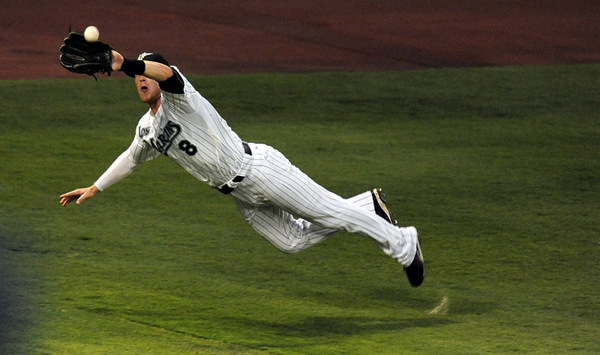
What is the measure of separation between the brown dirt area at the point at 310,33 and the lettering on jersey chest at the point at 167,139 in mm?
6013

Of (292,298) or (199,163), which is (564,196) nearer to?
(292,298)

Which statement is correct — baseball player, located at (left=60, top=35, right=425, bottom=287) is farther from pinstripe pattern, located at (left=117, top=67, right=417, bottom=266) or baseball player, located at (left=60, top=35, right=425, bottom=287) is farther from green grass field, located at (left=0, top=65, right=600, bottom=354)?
green grass field, located at (left=0, top=65, right=600, bottom=354)

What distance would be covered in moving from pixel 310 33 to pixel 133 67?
870cm

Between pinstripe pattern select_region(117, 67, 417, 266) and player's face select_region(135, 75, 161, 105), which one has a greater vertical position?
player's face select_region(135, 75, 161, 105)

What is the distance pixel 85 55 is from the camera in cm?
383

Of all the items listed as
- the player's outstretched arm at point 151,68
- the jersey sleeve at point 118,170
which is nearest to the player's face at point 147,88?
the player's outstretched arm at point 151,68

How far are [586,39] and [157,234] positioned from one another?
8.18 m

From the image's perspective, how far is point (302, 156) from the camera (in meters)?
7.67

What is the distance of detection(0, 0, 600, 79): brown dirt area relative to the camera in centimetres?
1102

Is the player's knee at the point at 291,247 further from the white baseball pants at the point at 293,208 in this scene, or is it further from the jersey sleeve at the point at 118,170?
the jersey sleeve at the point at 118,170

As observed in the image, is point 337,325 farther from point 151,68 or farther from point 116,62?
point 116,62

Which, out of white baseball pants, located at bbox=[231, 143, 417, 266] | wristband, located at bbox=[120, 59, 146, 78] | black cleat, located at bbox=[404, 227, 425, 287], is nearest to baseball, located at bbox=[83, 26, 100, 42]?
wristband, located at bbox=[120, 59, 146, 78]

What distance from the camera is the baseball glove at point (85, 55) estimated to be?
380 cm

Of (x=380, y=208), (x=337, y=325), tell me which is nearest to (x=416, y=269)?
(x=380, y=208)
